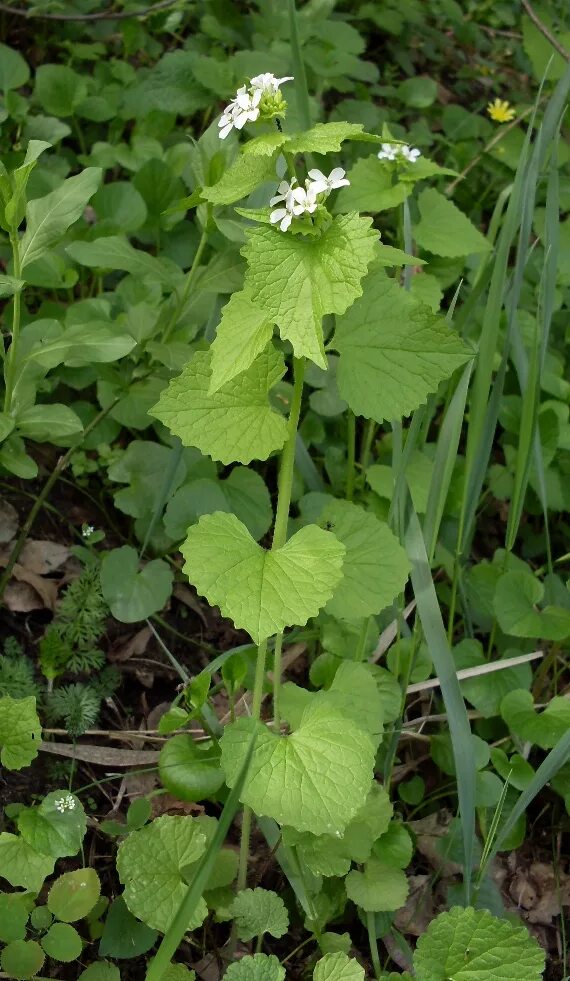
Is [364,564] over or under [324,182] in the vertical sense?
under

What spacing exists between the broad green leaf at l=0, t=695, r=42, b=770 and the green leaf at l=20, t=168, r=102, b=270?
81cm

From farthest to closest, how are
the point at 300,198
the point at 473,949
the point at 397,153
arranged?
the point at 397,153 < the point at 473,949 < the point at 300,198

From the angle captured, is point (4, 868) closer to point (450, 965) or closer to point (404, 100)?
point (450, 965)

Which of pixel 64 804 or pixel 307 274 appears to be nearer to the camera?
pixel 307 274

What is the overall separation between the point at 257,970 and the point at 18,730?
0.55m

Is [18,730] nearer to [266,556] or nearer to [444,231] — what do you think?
[266,556]

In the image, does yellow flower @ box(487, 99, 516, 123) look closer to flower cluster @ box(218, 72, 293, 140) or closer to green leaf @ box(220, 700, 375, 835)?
flower cluster @ box(218, 72, 293, 140)

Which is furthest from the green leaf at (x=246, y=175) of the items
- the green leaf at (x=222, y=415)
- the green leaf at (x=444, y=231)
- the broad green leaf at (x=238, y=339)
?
the green leaf at (x=444, y=231)

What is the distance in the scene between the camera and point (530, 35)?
3176 mm

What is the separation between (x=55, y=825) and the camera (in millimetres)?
1530

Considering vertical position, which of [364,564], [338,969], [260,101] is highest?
[260,101]

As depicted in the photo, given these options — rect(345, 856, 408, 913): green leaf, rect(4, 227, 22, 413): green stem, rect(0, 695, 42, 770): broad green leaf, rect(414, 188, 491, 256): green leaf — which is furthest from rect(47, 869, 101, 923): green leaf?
rect(414, 188, 491, 256): green leaf

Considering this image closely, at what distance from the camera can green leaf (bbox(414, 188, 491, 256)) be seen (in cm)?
229

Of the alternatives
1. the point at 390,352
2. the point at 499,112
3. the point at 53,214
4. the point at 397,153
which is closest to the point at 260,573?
the point at 390,352
